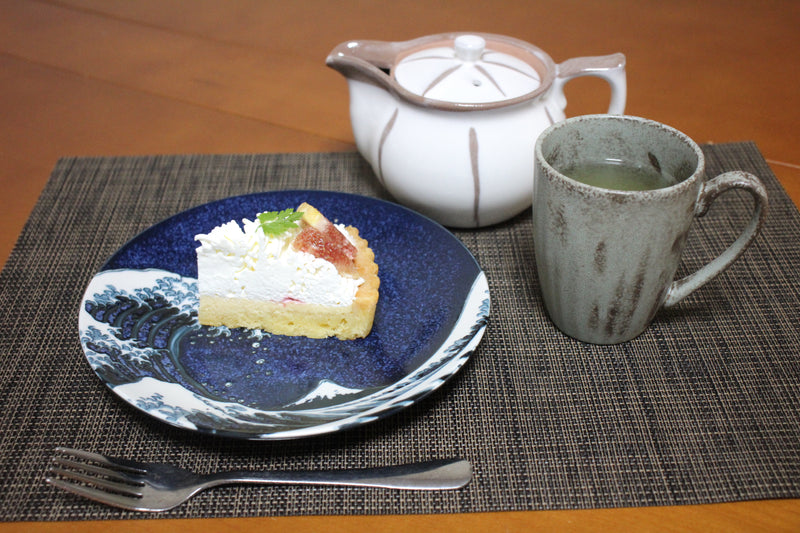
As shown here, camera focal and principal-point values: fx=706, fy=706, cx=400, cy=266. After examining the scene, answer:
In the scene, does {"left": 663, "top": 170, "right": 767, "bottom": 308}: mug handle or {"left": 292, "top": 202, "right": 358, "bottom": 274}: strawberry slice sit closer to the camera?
{"left": 663, "top": 170, "right": 767, "bottom": 308}: mug handle

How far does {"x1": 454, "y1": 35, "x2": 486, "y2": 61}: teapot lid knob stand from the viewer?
109 centimetres

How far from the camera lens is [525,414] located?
86 cm

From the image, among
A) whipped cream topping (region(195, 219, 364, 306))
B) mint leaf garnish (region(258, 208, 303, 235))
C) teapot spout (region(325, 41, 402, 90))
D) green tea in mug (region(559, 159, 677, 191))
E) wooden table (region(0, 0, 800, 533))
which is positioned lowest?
wooden table (region(0, 0, 800, 533))

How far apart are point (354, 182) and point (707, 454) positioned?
78cm

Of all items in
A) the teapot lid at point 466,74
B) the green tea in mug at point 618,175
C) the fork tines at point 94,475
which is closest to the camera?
the fork tines at point 94,475

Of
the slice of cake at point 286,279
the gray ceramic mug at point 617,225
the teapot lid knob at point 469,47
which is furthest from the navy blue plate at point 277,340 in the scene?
the teapot lid knob at point 469,47

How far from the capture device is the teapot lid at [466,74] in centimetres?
106

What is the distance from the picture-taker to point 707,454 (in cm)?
81

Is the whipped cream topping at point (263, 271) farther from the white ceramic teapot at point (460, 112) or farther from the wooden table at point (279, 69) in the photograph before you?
the wooden table at point (279, 69)

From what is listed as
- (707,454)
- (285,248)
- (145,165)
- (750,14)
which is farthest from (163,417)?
(750,14)

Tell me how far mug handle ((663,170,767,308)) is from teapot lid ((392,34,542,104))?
33cm

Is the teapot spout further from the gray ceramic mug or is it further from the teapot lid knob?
the gray ceramic mug

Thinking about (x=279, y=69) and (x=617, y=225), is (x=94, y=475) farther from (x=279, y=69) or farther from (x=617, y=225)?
(x=279, y=69)

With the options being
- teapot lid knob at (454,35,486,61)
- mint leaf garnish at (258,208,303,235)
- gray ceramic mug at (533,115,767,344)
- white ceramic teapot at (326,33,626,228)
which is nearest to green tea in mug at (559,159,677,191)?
gray ceramic mug at (533,115,767,344)
